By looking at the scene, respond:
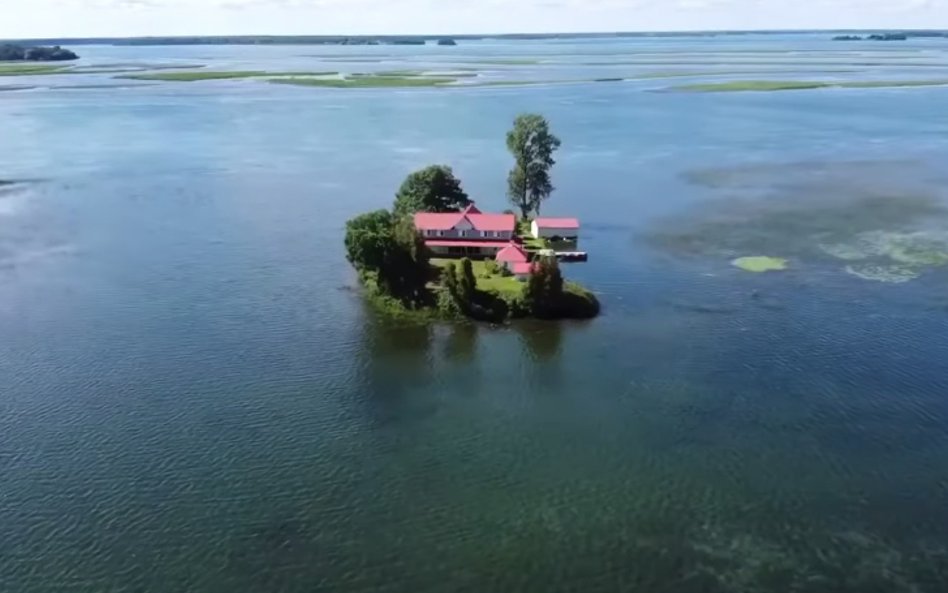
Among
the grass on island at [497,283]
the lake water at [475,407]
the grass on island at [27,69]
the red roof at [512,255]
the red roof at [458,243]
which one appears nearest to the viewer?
the lake water at [475,407]

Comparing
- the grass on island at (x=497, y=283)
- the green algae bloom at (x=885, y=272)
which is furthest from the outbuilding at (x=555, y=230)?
the green algae bloom at (x=885, y=272)

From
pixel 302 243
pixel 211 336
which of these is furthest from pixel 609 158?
pixel 211 336

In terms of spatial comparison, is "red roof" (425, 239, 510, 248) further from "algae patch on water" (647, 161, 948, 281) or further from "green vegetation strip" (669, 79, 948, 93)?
"green vegetation strip" (669, 79, 948, 93)

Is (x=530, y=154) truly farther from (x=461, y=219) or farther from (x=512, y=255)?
(x=512, y=255)

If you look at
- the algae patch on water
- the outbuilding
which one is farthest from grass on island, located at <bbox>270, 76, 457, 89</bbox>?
the outbuilding

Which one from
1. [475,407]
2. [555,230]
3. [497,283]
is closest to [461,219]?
[555,230]

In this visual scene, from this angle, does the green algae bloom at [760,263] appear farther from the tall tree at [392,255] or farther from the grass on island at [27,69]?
the grass on island at [27,69]
